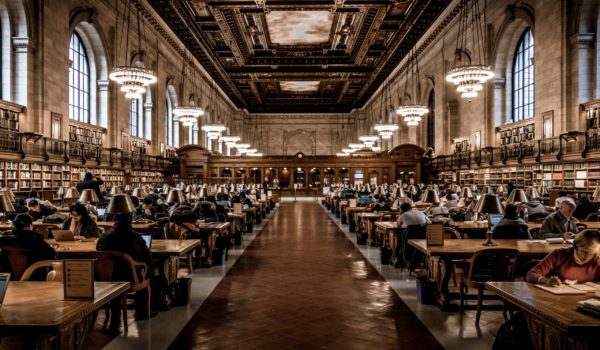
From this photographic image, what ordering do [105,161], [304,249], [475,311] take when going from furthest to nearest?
[105,161]
[304,249]
[475,311]

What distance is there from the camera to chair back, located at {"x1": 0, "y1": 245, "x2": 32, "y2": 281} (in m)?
4.42

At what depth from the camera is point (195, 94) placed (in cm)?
3169

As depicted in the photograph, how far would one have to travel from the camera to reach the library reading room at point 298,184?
4.41 meters

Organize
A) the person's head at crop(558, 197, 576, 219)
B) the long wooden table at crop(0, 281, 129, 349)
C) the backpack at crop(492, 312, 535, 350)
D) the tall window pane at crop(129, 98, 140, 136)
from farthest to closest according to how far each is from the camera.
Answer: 1. the tall window pane at crop(129, 98, 140, 136)
2. the person's head at crop(558, 197, 576, 219)
3. the backpack at crop(492, 312, 535, 350)
4. the long wooden table at crop(0, 281, 129, 349)

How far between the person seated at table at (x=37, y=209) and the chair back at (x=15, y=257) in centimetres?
502

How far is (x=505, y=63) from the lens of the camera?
19.8 meters

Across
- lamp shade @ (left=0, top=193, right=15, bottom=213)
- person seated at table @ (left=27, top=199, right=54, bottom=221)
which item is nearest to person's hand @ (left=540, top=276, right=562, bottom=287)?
lamp shade @ (left=0, top=193, right=15, bottom=213)

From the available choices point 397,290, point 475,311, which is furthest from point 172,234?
point 475,311

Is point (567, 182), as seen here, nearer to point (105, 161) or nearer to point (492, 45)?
point (492, 45)

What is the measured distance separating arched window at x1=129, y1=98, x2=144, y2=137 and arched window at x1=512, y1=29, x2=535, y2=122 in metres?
17.2

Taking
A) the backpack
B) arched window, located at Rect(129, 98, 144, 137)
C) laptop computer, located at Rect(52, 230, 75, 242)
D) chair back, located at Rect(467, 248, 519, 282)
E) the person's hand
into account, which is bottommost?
the backpack

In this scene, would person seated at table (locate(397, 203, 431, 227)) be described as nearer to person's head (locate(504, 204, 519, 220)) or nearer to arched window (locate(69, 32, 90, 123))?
person's head (locate(504, 204, 519, 220))

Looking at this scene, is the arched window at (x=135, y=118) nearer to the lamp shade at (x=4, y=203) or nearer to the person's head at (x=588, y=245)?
the lamp shade at (x=4, y=203)

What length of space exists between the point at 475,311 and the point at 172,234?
4.58 meters
